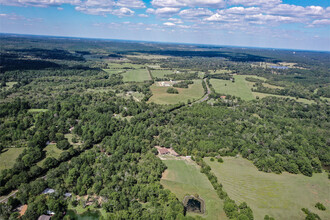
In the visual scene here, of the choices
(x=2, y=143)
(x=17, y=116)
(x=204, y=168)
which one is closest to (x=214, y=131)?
(x=204, y=168)

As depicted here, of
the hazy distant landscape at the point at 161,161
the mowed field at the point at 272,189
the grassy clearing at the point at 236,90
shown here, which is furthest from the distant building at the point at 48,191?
the grassy clearing at the point at 236,90

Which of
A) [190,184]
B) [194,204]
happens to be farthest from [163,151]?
[194,204]

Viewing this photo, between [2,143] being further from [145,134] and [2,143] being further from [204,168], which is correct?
[204,168]

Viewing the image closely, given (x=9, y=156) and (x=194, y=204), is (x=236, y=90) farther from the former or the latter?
(x=9, y=156)

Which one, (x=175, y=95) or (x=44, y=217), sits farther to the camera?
(x=175, y=95)

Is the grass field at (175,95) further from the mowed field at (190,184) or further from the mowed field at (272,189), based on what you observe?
the mowed field at (272,189)

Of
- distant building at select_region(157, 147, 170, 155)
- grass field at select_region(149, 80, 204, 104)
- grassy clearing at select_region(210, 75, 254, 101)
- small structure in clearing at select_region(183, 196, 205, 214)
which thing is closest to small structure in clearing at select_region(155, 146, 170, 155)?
distant building at select_region(157, 147, 170, 155)
